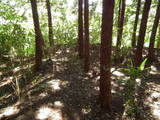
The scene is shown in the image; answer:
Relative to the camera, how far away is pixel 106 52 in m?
4.45

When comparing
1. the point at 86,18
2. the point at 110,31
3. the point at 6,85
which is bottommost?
the point at 6,85

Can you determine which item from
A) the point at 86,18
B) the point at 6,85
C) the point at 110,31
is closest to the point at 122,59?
the point at 86,18

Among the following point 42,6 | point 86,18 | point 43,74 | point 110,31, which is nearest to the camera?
point 110,31

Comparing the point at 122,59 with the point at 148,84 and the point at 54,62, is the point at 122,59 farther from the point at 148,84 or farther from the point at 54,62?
the point at 54,62

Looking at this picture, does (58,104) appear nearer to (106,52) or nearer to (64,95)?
(64,95)

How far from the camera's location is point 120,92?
6.29 meters

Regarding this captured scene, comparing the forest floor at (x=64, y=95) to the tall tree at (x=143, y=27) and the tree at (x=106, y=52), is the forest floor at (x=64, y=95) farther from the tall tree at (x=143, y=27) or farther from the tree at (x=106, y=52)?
the tall tree at (x=143, y=27)

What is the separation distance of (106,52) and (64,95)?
2.81m

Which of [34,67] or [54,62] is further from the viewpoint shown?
[54,62]

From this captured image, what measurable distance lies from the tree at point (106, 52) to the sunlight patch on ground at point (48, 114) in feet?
5.35

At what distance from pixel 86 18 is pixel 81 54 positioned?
151 inches

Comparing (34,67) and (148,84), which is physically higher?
(34,67)

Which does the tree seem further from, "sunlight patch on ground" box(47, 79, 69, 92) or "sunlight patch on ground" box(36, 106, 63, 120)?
"sunlight patch on ground" box(47, 79, 69, 92)

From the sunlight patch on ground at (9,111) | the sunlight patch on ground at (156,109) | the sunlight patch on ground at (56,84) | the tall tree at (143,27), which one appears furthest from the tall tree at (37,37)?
the sunlight patch on ground at (156,109)
